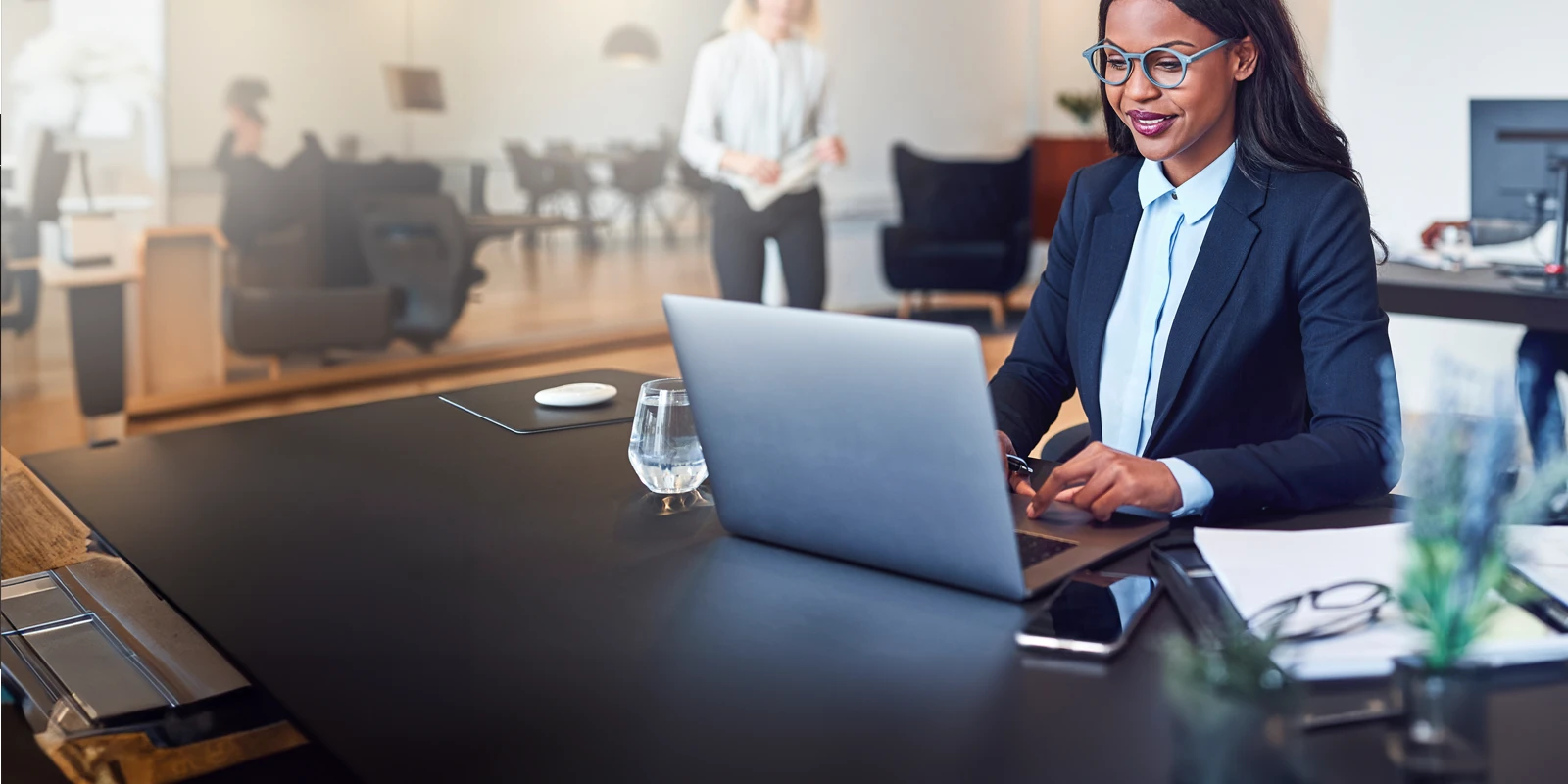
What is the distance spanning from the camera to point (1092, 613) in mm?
976

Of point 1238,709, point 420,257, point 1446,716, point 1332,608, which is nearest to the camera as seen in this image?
point 1238,709

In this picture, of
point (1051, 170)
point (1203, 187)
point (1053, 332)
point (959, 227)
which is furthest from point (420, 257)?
point (1051, 170)

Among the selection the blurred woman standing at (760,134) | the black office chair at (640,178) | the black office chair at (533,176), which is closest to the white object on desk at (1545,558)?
the blurred woman standing at (760,134)

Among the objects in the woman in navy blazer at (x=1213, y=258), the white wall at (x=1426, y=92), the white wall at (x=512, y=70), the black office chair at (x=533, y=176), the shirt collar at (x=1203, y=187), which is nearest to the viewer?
the woman in navy blazer at (x=1213, y=258)

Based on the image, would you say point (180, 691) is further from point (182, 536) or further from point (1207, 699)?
point (1207, 699)

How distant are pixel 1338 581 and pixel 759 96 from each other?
4337 mm

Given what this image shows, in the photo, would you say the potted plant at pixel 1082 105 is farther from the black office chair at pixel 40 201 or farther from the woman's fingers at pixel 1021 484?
the woman's fingers at pixel 1021 484

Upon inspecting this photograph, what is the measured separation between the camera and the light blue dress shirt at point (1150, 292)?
1718 millimetres

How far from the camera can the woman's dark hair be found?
5.34ft

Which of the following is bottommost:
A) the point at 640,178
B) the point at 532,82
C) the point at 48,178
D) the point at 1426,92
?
the point at 48,178

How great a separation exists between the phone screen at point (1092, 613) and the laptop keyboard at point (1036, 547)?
0.04m

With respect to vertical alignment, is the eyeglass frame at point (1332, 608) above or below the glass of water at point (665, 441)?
below

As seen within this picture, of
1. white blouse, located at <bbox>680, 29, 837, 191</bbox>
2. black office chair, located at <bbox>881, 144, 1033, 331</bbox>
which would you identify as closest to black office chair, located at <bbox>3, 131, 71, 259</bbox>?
white blouse, located at <bbox>680, 29, 837, 191</bbox>

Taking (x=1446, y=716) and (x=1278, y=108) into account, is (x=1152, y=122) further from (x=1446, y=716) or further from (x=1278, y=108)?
(x=1446, y=716)
